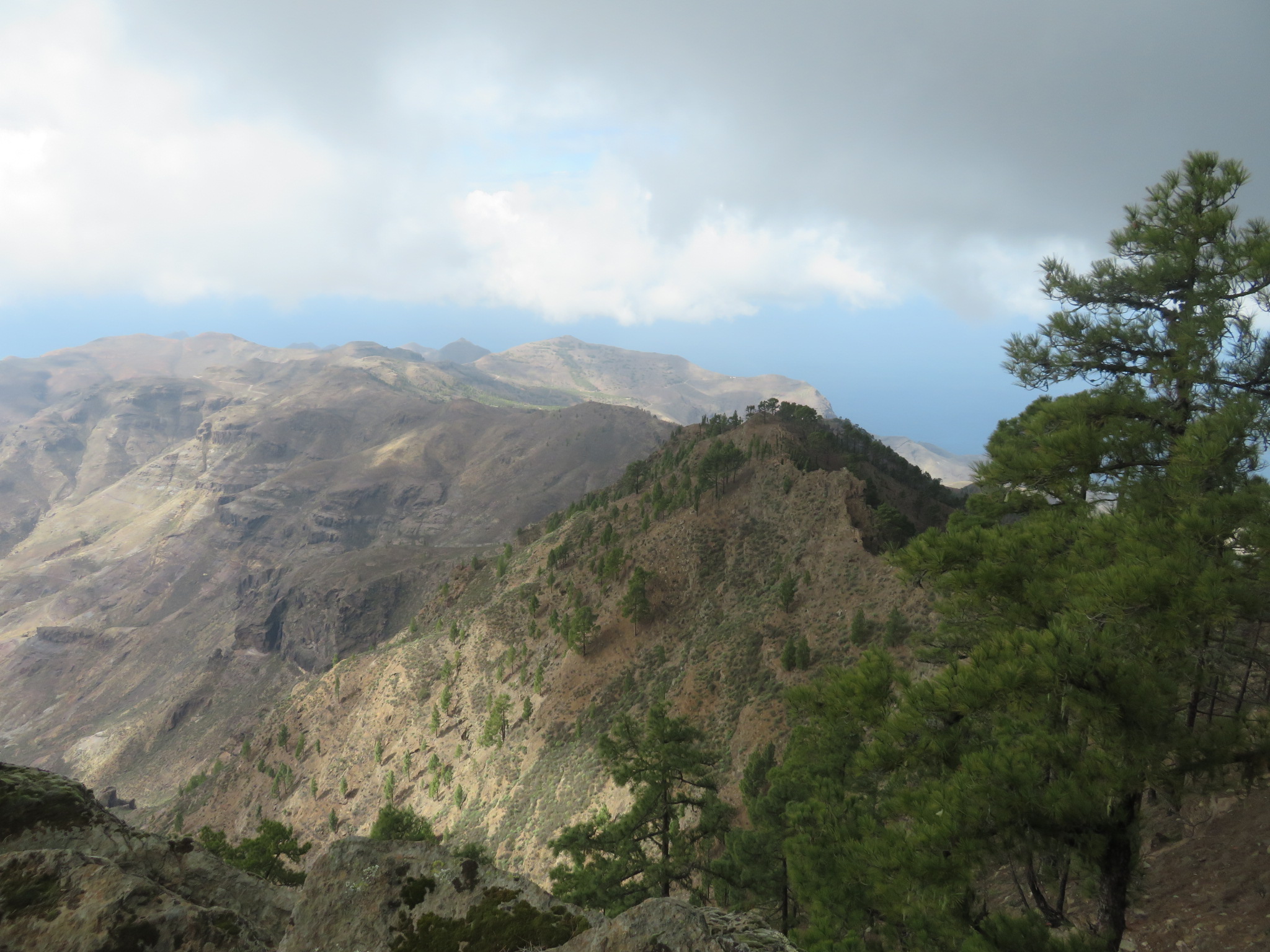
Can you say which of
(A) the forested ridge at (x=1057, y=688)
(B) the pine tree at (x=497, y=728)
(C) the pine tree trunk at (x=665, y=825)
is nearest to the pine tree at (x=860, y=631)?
(A) the forested ridge at (x=1057, y=688)

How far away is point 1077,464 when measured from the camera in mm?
11141

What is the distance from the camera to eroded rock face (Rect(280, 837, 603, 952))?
291 inches

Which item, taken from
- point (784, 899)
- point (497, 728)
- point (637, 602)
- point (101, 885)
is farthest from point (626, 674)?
point (101, 885)

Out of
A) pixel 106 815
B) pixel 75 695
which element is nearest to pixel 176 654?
pixel 75 695

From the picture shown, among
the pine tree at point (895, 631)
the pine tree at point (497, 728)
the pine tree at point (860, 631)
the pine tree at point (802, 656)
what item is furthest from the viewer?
the pine tree at point (497, 728)

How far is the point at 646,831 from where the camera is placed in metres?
20.0

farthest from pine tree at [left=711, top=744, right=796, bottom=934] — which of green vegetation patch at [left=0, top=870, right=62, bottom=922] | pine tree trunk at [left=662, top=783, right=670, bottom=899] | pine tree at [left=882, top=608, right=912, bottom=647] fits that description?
pine tree at [left=882, top=608, right=912, bottom=647]

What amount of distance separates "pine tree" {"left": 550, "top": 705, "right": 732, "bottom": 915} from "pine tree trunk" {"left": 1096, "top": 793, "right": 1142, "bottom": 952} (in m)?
11.8

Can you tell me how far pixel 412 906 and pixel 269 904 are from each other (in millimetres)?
3705

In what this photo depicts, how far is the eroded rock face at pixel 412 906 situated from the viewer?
24.2 feet

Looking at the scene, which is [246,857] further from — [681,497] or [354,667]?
[354,667]

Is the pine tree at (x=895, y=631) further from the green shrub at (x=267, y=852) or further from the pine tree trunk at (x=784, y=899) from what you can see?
the green shrub at (x=267, y=852)

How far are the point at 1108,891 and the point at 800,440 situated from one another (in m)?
63.9

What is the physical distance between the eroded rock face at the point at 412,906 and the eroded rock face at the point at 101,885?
784mm
